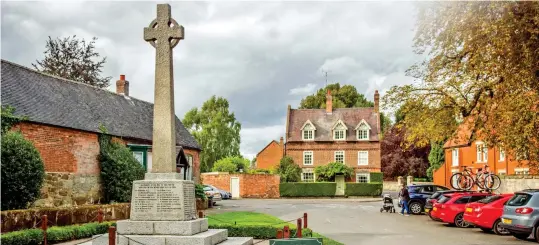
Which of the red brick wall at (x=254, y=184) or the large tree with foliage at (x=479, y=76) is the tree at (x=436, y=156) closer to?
the red brick wall at (x=254, y=184)

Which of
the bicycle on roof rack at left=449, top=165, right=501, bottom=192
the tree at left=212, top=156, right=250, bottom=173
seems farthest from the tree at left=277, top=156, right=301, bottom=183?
the bicycle on roof rack at left=449, top=165, right=501, bottom=192

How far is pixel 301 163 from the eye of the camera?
2459 inches

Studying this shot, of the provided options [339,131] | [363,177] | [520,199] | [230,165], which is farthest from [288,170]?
[520,199]

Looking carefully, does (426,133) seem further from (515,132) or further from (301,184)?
(301,184)

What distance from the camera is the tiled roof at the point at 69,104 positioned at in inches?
949

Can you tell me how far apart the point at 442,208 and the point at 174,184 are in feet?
52.9

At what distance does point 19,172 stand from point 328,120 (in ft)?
156

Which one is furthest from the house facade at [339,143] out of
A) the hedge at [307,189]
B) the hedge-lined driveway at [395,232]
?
the hedge-lined driveway at [395,232]

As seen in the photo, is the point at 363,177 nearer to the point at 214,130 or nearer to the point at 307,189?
the point at 307,189

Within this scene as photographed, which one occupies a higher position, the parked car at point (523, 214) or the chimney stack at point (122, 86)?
the chimney stack at point (122, 86)

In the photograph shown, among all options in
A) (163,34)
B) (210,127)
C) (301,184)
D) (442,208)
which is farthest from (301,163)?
(163,34)

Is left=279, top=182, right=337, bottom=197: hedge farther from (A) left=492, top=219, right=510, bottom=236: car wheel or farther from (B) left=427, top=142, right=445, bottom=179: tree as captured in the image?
(A) left=492, top=219, right=510, bottom=236: car wheel

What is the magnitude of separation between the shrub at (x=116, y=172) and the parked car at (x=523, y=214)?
17281mm

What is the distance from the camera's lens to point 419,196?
1266 inches
